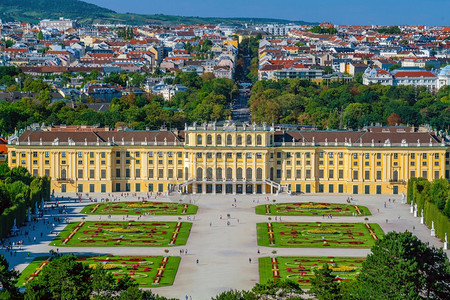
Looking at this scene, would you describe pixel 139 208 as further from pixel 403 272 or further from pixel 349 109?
pixel 349 109

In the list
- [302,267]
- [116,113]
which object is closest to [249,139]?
[302,267]

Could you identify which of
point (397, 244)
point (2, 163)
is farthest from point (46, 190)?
point (397, 244)

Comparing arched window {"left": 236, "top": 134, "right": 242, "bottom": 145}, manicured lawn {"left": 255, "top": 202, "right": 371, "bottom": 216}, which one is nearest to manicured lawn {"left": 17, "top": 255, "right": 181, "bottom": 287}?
manicured lawn {"left": 255, "top": 202, "right": 371, "bottom": 216}

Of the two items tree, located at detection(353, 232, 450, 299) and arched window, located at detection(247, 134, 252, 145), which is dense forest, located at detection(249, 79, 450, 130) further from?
tree, located at detection(353, 232, 450, 299)

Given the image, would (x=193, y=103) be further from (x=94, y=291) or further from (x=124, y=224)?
(x=94, y=291)

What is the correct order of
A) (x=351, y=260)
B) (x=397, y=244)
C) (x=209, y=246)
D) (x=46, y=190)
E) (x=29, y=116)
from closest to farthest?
1. (x=397, y=244)
2. (x=351, y=260)
3. (x=209, y=246)
4. (x=46, y=190)
5. (x=29, y=116)

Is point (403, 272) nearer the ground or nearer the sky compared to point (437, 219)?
→ nearer the sky
